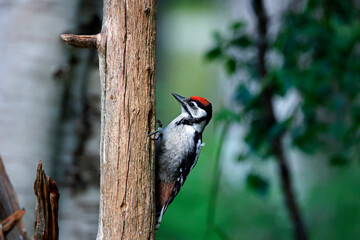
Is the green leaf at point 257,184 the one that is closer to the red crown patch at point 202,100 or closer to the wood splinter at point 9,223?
the red crown patch at point 202,100

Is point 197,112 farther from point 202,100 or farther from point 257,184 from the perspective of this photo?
point 257,184

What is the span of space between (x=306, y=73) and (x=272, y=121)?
0.62 metres

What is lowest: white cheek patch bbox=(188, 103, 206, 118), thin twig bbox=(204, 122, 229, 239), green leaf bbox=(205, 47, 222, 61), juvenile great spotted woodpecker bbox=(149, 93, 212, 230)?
thin twig bbox=(204, 122, 229, 239)

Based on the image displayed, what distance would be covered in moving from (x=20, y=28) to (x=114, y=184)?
1.31 metres

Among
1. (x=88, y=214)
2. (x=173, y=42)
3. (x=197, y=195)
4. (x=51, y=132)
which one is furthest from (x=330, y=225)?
(x=173, y=42)

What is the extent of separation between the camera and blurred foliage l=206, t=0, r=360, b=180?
2889 millimetres

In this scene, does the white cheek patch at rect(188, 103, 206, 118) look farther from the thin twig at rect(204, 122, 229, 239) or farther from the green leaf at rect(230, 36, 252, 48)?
the green leaf at rect(230, 36, 252, 48)

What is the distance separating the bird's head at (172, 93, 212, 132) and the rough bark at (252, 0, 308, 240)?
100 centimetres

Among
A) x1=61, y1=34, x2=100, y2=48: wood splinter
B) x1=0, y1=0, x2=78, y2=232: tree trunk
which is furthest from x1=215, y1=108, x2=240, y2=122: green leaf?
x1=61, y1=34, x2=100, y2=48: wood splinter

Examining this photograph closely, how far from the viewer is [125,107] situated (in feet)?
5.33

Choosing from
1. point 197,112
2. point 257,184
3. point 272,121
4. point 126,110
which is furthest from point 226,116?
point 126,110

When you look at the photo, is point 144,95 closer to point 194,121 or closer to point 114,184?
point 114,184

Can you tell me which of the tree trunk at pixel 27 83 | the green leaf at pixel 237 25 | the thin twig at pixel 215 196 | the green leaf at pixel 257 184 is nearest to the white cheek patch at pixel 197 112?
the thin twig at pixel 215 196

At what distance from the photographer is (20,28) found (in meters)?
2.45
